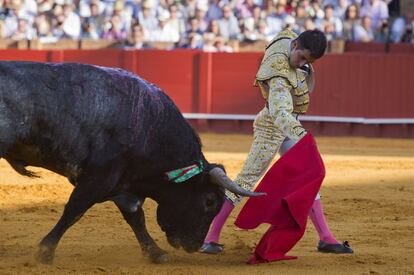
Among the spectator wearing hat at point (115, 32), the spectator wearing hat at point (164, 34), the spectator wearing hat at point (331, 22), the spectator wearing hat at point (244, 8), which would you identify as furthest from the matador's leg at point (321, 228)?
the spectator wearing hat at point (115, 32)

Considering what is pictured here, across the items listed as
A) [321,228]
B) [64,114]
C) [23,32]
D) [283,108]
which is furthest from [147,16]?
[64,114]

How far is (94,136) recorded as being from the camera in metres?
5.09

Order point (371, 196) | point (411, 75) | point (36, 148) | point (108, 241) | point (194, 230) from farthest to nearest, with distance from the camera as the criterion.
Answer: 1. point (411, 75)
2. point (371, 196)
3. point (108, 241)
4. point (194, 230)
5. point (36, 148)

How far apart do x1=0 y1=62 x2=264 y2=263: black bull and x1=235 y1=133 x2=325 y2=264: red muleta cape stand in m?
0.29

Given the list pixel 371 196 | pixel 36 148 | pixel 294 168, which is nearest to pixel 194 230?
pixel 294 168

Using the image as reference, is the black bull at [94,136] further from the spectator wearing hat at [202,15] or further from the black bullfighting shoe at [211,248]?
the spectator wearing hat at [202,15]

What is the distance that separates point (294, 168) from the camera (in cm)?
546

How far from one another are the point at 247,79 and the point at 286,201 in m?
8.30

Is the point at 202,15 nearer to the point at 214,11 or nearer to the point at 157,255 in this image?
the point at 214,11

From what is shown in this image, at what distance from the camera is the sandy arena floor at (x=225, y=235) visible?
5.27m

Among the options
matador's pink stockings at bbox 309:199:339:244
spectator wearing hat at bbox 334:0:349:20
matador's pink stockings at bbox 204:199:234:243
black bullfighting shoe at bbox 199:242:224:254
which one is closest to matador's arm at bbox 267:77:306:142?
matador's pink stockings at bbox 309:199:339:244

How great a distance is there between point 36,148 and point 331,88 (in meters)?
8.69

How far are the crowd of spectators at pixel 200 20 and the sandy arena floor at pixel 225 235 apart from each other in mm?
3922

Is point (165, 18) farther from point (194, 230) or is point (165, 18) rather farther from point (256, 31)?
point (194, 230)
